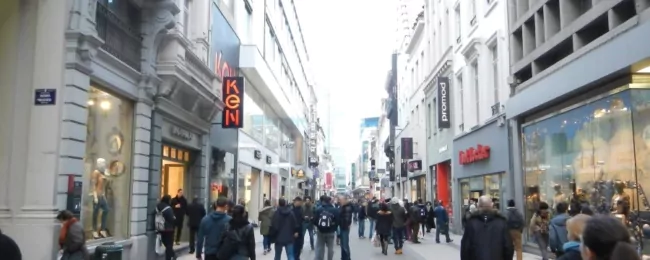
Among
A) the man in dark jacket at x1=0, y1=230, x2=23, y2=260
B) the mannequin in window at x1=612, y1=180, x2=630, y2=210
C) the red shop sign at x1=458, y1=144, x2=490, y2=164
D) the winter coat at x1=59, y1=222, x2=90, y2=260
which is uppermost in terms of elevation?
the red shop sign at x1=458, y1=144, x2=490, y2=164

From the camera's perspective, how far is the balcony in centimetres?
1244

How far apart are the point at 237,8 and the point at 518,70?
1197 centimetres

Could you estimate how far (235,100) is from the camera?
2189 centimetres

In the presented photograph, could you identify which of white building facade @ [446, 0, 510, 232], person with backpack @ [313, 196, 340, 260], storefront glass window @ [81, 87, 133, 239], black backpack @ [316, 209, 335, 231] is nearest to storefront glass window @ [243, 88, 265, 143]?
white building facade @ [446, 0, 510, 232]

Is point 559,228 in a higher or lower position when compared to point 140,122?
lower

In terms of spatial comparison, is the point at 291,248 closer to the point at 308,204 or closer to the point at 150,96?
the point at 150,96

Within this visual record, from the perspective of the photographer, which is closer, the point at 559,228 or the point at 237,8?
the point at 559,228

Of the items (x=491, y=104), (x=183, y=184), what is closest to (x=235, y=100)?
(x=183, y=184)

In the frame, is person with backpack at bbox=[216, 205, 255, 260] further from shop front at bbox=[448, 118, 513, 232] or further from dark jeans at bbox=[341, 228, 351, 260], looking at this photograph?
shop front at bbox=[448, 118, 513, 232]

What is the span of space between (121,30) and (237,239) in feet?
23.8

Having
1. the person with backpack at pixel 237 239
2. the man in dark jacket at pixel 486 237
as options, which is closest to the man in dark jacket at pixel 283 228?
the person with backpack at pixel 237 239

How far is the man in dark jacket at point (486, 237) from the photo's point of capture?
23.9 feet

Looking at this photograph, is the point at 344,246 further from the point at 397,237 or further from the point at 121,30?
the point at 121,30

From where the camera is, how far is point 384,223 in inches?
723
